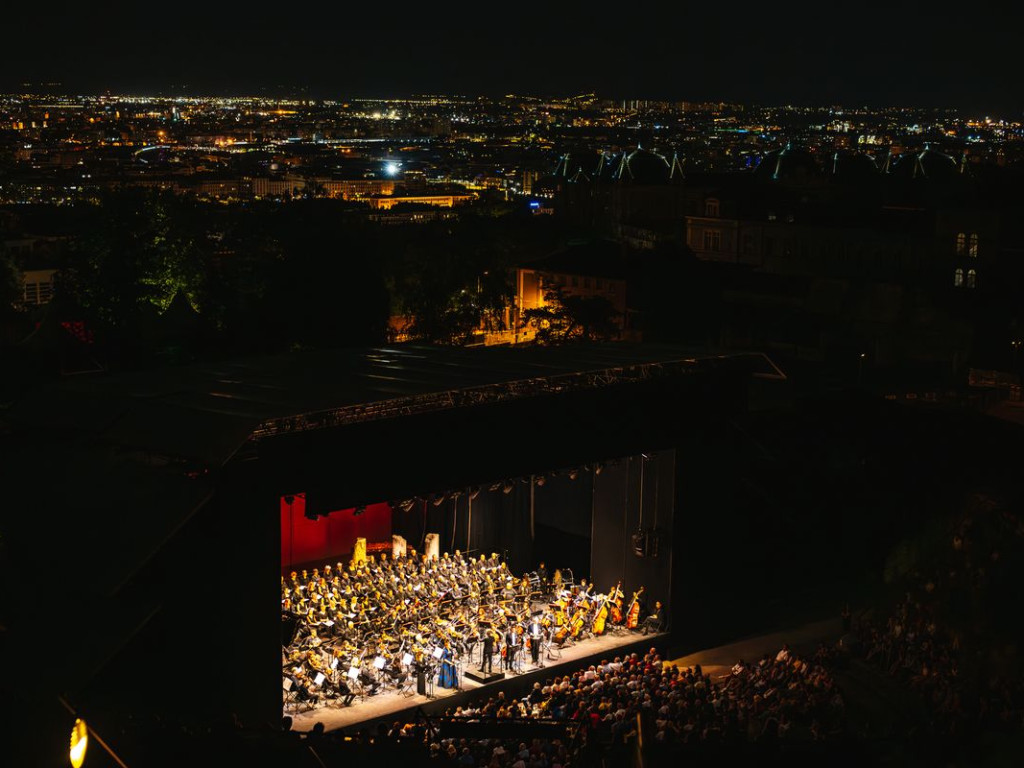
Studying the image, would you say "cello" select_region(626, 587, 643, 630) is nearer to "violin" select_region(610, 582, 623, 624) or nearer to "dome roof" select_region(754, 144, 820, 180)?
"violin" select_region(610, 582, 623, 624)

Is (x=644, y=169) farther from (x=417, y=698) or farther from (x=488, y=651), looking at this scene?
(x=417, y=698)

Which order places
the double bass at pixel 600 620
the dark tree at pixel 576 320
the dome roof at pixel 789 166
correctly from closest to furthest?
1. the double bass at pixel 600 620
2. the dark tree at pixel 576 320
3. the dome roof at pixel 789 166

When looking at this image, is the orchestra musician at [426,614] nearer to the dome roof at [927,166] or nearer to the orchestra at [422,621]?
the orchestra at [422,621]

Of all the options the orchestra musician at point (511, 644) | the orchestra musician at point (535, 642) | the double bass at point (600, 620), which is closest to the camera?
the orchestra musician at point (511, 644)

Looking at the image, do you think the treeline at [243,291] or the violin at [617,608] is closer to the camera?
the violin at [617,608]

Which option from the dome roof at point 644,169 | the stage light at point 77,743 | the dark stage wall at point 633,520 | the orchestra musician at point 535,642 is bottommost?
the orchestra musician at point 535,642

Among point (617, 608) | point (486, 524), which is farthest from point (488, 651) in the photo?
point (486, 524)

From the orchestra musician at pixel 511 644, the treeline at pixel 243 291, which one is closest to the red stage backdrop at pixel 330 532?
the orchestra musician at pixel 511 644
